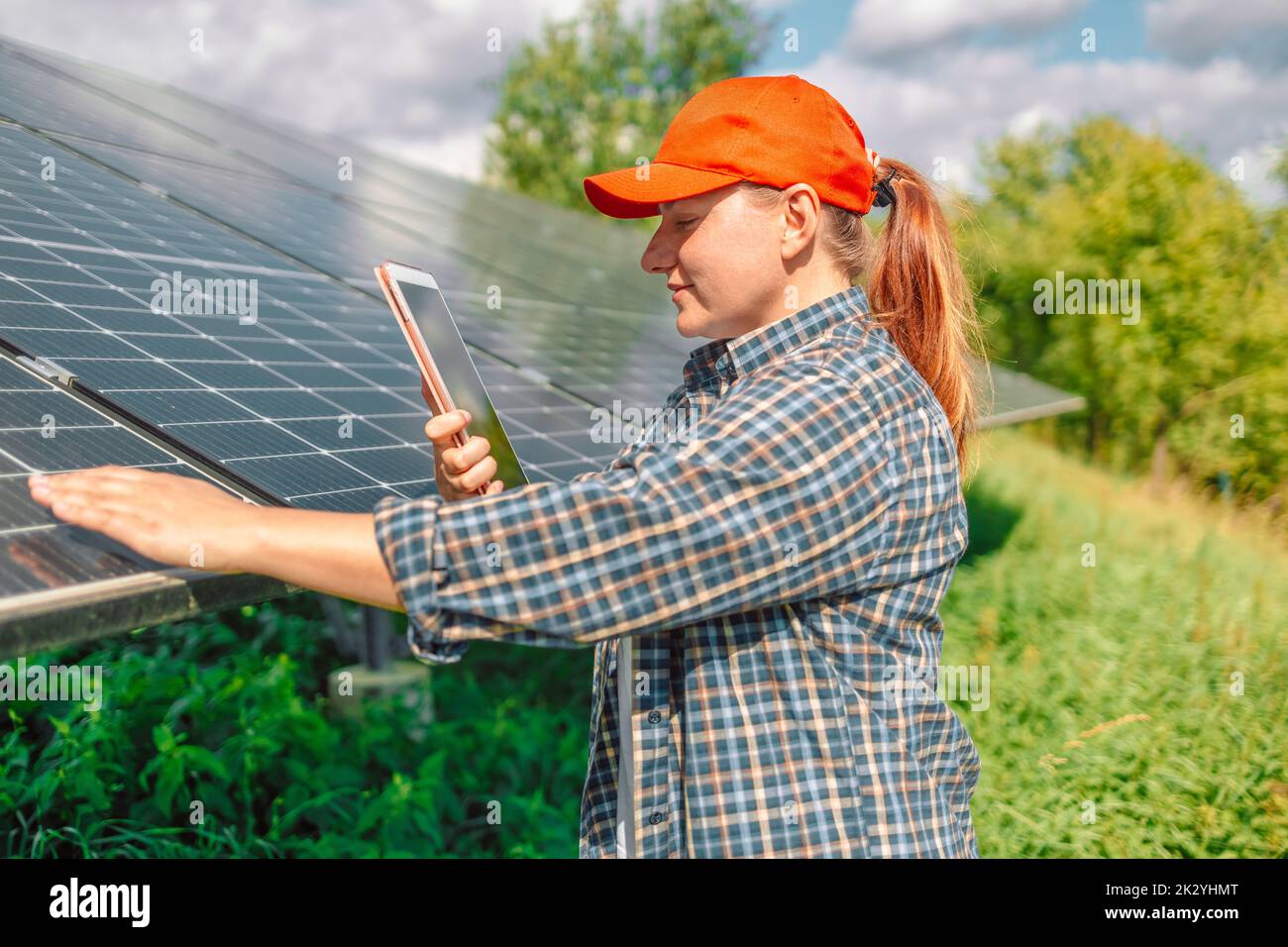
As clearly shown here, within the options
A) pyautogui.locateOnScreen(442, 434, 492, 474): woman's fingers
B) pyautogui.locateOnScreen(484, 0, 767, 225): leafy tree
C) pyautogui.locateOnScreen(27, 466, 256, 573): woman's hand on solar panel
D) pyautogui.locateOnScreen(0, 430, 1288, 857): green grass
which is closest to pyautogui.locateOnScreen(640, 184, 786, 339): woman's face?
pyautogui.locateOnScreen(442, 434, 492, 474): woman's fingers

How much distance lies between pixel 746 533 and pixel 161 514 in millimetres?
917

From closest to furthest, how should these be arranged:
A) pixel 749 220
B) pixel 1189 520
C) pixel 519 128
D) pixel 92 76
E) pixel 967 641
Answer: pixel 749 220 → pixel 967 641 → pixel 92 76 → pixel 1189 520 → pixel 519 128

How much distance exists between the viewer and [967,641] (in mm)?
8703

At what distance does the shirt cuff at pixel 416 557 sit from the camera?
168cm

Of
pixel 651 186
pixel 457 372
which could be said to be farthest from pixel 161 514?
pixel 651 186

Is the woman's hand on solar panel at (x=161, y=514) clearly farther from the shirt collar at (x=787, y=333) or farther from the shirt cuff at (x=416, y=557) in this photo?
the shirt collar at (x=787, y=333)

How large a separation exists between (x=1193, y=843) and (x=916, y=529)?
4706 millimetres

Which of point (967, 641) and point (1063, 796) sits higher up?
point (967, 641)

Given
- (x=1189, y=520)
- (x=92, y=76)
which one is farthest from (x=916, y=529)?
(x=1189, y=520)

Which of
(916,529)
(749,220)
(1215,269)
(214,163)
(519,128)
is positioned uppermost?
(519,128)

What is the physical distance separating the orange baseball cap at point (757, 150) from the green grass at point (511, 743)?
8.64 ft

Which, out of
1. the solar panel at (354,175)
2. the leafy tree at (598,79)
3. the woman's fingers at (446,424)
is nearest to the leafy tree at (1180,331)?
the solar panel at (354,175)

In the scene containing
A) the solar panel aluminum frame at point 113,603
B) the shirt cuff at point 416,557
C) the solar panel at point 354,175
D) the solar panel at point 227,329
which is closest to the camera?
the shirt cuff at point 416,557
